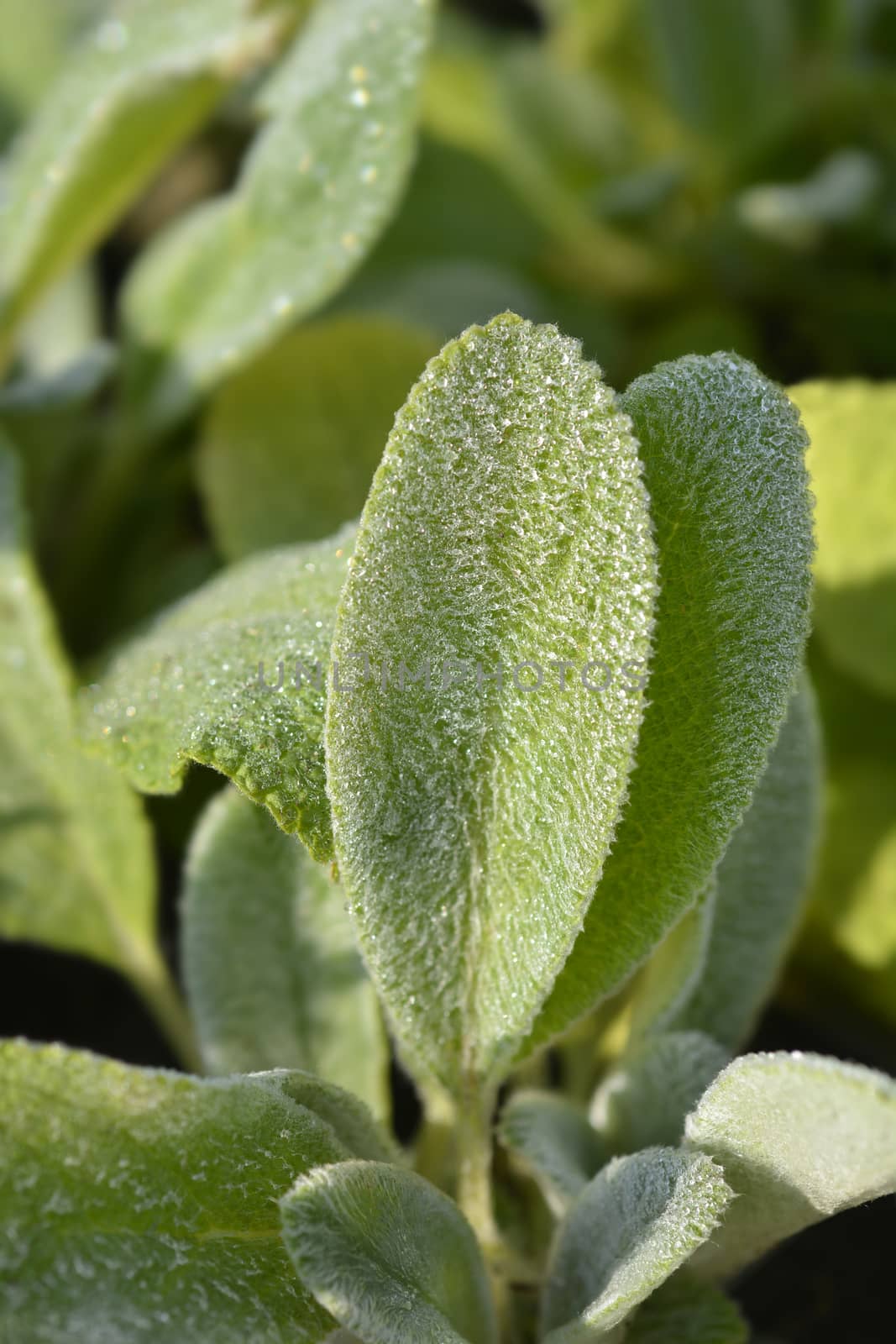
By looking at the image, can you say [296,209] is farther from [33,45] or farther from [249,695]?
[33,45]

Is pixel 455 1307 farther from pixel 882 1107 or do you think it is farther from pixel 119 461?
pixel 119 461

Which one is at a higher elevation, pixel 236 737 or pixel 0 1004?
pixel 236 737

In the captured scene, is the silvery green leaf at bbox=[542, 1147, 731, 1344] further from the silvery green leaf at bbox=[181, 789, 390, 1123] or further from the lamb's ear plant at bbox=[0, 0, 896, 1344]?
the silvery green leaf at bbox=[181, 789, 390, 1123]

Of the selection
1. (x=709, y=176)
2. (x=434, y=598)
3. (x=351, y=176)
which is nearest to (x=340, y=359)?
(x=351, y=176)

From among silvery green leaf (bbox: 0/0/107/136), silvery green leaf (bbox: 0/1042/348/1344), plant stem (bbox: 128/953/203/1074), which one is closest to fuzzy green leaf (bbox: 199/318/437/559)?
plant stem (bbox: 128/953/203/1074)

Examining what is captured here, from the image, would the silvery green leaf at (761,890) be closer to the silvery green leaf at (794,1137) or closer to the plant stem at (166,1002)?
the silvery green leaf at (794,1137)

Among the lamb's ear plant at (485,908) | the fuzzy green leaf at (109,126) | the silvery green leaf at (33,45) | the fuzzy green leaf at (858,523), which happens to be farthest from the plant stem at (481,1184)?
the silvery green leaf at (33,45)

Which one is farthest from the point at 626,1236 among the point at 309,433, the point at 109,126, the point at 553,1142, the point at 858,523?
the point at 109,126
